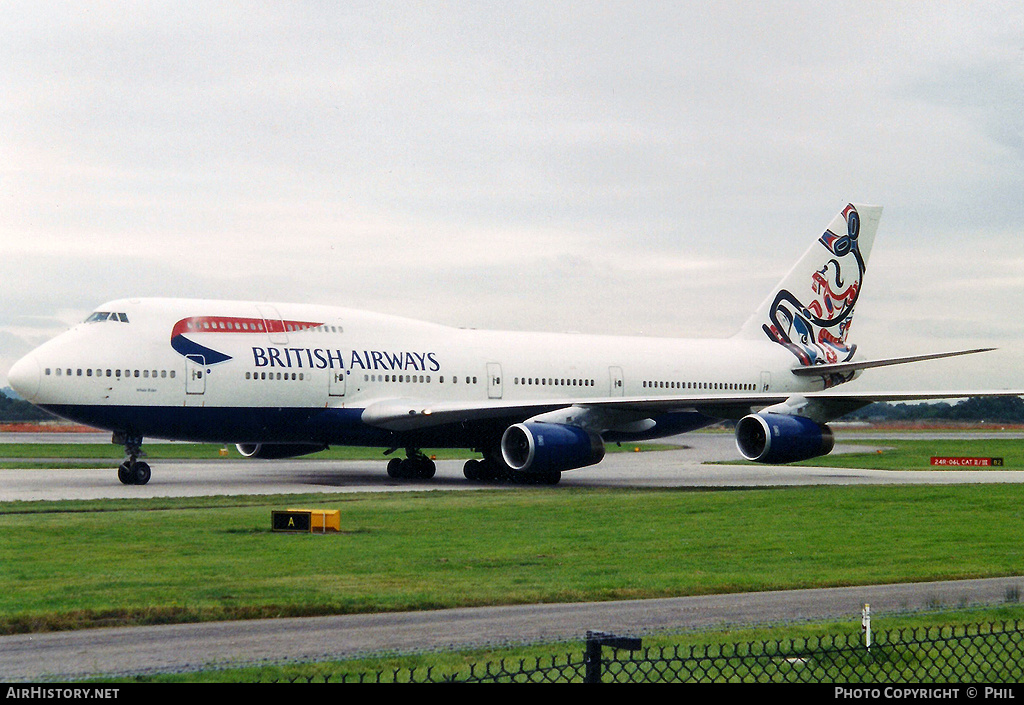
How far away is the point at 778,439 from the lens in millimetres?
36969

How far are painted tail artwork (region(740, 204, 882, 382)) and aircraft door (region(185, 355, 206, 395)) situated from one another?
2565 centimetres

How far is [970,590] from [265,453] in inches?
1212

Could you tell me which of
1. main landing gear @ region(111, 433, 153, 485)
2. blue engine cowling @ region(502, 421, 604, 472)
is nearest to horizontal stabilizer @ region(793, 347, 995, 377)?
blue engine cowling @ region(502, 421, 604, 472)

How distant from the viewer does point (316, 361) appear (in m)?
36.5

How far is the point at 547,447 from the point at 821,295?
21882 mm

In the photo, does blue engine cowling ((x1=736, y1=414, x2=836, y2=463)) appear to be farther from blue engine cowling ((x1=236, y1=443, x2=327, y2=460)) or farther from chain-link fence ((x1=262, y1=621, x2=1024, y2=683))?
chain-link fence ((x1=262, y1=621, x2=1024, y2=683))

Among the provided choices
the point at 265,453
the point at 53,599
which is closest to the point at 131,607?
the point at 53,599

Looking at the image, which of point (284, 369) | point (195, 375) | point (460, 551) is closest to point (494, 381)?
point (284, 369)

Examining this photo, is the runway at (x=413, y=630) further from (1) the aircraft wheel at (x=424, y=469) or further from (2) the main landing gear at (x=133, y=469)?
(1) the aircraft wheel at (x=424, y=469)

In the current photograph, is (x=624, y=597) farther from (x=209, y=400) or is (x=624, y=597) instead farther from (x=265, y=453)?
(x=265, y=453)

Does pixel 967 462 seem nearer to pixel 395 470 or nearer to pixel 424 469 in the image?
pixel 424 469

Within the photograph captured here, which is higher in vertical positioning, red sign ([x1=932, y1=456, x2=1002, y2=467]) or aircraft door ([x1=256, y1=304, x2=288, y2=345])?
aircraft door ([x1=256, y1=304, x2=288, y2=345])

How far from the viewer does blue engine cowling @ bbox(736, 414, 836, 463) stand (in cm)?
3703

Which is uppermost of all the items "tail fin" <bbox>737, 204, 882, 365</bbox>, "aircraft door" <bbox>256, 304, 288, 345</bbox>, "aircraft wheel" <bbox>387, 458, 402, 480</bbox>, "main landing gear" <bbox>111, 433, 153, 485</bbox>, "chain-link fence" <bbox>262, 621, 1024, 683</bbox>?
"tail fin" <bbox>737, 204, 882, 365</bbox>
